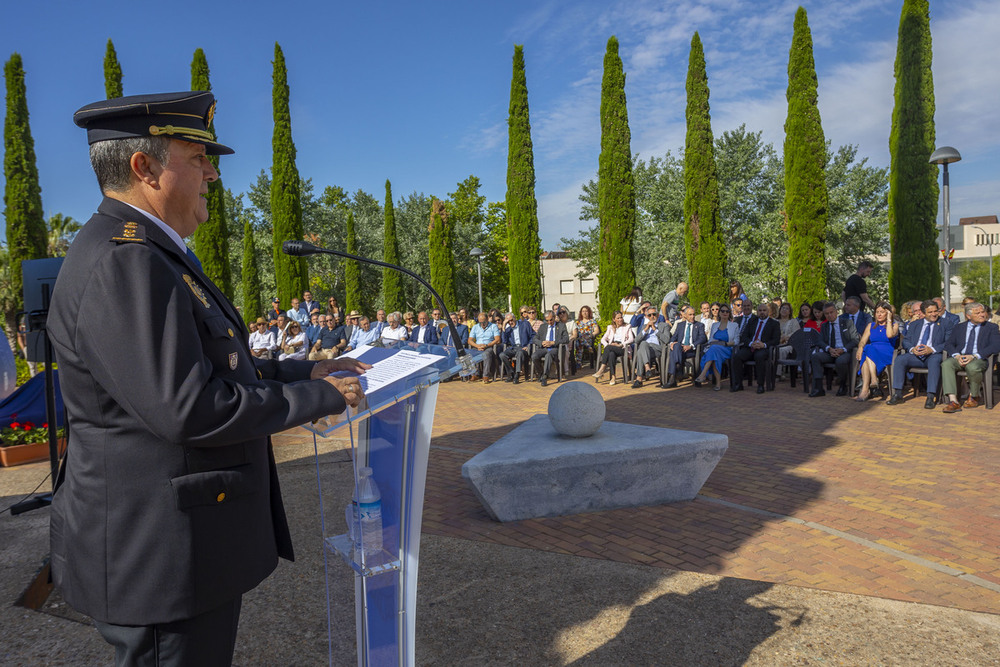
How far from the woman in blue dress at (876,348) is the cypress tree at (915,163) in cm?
821

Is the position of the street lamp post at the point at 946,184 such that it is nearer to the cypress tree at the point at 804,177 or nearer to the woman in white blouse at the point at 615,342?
the cypress tree at the point at 804,177

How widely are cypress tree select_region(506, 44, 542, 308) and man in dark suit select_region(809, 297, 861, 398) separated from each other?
11092mm

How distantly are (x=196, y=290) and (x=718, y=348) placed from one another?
1090 centimetres

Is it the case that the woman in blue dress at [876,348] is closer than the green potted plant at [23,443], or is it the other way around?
the green potted plant at [23,443]

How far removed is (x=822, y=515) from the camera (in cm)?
462

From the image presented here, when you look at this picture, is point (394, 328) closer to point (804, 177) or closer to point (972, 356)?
point (972, 356)

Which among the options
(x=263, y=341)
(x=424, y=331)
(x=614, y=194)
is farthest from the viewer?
(x=614, y=194)

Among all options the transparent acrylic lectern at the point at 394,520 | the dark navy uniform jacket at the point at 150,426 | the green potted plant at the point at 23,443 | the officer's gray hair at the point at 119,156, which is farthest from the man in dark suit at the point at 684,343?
the officer's gray hair at the point at 119,156

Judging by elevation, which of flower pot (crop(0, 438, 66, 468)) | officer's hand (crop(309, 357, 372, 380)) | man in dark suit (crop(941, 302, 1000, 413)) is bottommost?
flower pot (crop(0, 438, 66, 468))

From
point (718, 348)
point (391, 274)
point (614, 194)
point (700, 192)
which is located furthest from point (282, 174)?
point (718, 348)

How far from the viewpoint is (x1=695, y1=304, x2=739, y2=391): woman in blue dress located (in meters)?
11.4

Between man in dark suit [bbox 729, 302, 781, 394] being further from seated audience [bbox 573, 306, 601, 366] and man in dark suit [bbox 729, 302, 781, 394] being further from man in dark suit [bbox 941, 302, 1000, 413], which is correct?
seated audience [bbox 573, 306, 601, 366]

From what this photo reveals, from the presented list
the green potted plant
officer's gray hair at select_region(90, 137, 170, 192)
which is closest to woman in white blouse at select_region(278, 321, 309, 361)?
the green potted plant

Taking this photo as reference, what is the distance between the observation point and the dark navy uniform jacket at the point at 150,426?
131 cm
